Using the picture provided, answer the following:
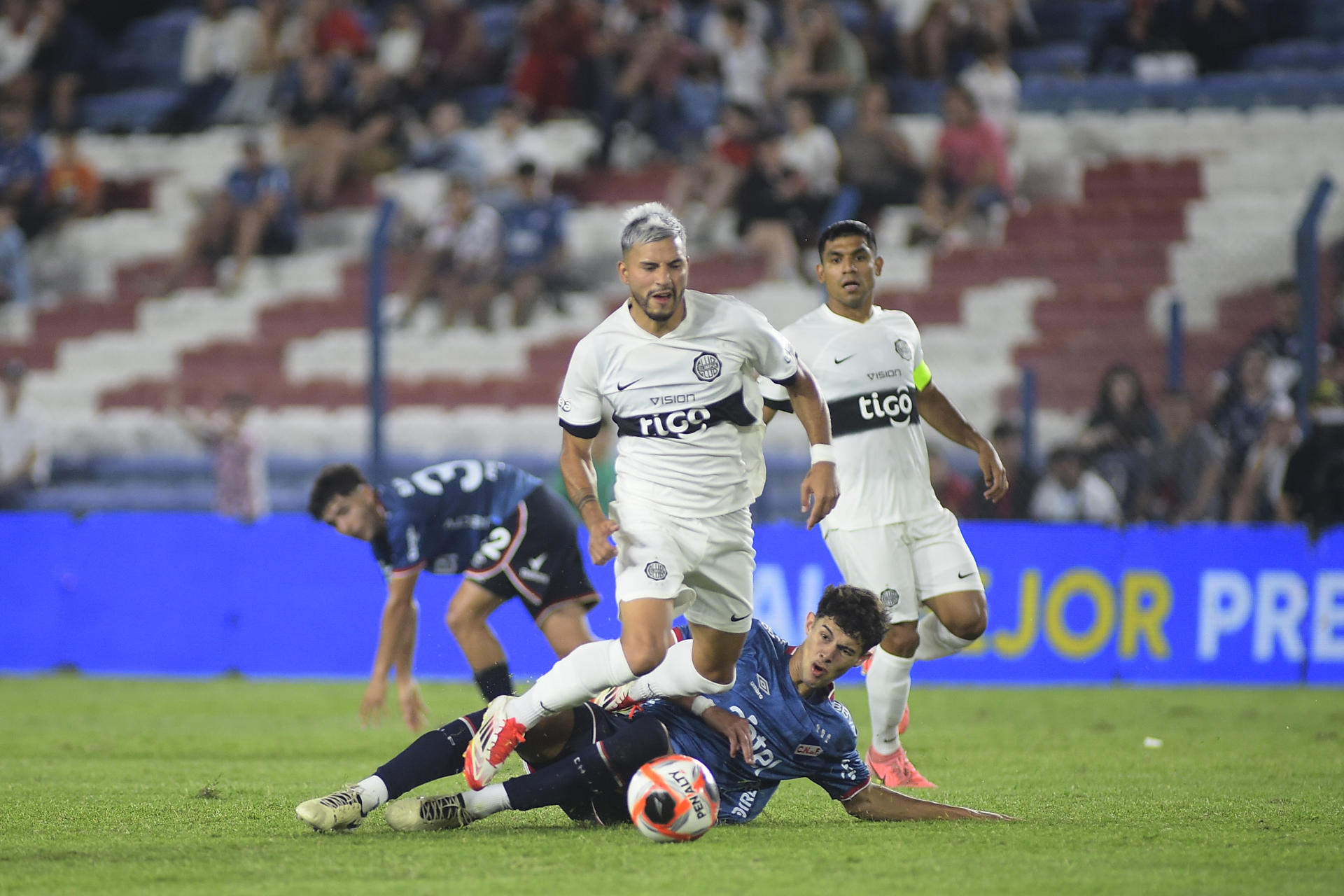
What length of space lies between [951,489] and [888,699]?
577cm

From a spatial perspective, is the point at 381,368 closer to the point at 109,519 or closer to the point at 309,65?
the point at 109,519

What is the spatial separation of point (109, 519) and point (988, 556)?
634cm

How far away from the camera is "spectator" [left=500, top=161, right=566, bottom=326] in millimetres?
16234

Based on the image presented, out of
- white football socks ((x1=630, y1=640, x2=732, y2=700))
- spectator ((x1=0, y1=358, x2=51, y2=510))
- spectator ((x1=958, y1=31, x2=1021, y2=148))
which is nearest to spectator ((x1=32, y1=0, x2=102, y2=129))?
spectator ((x1=0, y1=358, x2=51, y2=510))

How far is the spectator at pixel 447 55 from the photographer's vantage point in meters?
19.1

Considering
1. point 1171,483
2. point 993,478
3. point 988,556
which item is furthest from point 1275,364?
point 993,478

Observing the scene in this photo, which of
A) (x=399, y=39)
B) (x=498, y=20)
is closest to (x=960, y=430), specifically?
(x=399, y=39)

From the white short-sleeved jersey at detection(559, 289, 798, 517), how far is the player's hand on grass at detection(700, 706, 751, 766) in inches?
28.1

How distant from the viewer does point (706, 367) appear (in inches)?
238

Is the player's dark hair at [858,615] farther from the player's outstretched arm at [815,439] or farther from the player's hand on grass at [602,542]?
the player's hand on grass at [602,542]

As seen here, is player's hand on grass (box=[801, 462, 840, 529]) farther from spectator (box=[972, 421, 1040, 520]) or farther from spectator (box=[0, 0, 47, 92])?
spectator (box=[0, 0, 47, 92])

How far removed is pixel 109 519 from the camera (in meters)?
12.6

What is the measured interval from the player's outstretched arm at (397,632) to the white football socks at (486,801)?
178cm

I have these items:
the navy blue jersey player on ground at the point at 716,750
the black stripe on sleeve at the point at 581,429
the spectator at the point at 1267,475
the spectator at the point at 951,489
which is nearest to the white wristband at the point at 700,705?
the navy blue jersey player on ground at the point at 716,750
